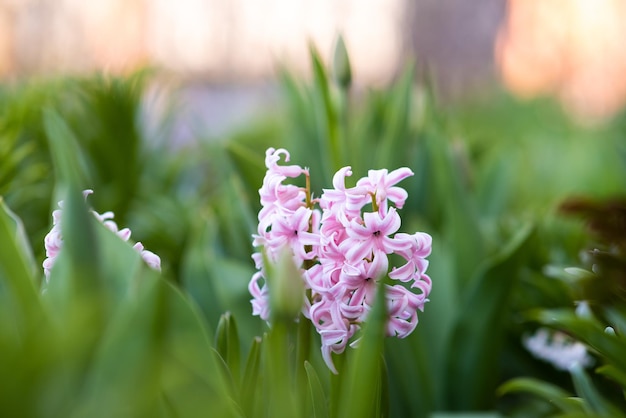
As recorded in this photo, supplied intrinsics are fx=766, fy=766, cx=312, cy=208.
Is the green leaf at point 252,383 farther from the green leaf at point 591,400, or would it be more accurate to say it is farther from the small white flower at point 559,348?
the small white flower at point 559,348

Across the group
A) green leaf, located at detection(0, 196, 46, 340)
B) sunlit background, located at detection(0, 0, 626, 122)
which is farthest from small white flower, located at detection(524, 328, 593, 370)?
sunlit background, located at detection(0, 0, 626, 122)

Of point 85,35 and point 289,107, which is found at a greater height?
point 289,107

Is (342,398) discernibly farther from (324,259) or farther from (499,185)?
(499,185)

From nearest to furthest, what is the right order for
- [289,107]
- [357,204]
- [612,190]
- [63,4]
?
[357,204]
[289,107]
[612,190]
[63,4]

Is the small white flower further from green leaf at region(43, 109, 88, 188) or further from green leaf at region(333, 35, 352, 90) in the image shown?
green leaf at region(43, 109, 88, 188)

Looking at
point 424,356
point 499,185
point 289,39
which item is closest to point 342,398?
point 424,356

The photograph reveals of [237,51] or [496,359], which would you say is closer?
[496,359]

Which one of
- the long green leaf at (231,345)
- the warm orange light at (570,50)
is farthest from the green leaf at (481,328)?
the warm orange light at (570,50)
